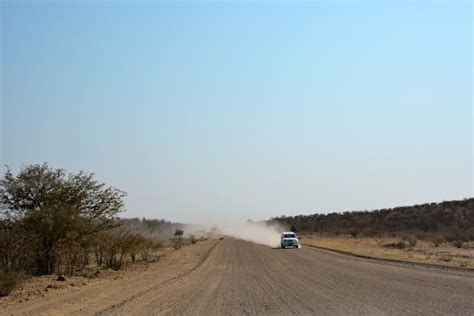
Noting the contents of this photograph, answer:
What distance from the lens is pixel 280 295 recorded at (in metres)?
20.9

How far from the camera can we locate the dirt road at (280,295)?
17.0 metres

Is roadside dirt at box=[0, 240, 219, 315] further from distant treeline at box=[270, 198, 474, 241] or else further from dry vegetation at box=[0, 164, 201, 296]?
distant treeline at box=[270, 198, 474, 241]

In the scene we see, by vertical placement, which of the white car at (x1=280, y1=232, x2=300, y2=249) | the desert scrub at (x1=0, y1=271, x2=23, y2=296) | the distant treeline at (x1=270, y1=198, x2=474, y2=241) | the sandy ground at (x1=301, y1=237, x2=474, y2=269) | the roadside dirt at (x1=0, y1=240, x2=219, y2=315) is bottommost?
the roadside dirt at (x1=0, y1=240, x2=219, y2=315)

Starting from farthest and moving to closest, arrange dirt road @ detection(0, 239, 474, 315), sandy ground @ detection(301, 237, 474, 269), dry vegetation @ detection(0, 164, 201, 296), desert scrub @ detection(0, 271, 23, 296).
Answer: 1. sandy ground @ detection(301, 237, 474, 269)
2. dry vegetation @ detection(0, 164, 201, 296)
3. desert scrub @ detection(0, 271, 23, 296)
4. dirt road @ detection(0, 239, 474, 315)

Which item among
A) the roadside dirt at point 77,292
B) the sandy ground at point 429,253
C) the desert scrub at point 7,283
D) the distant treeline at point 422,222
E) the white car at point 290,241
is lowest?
the roadside dirt at point 77,292

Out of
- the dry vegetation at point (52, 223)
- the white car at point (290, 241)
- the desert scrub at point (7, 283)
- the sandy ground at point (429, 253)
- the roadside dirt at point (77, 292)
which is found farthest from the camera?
the white car at point (290, 241)

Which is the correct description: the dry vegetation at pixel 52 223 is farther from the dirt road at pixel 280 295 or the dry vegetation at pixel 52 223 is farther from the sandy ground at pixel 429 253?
the sandy ground at pixel 429 253

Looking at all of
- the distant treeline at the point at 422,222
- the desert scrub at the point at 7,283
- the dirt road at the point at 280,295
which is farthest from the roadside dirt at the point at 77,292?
the distant treeline at the point at 422,222

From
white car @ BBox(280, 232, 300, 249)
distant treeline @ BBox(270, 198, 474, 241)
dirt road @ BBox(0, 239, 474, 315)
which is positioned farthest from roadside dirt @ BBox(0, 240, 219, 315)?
distant treeline @ BBox(270, 198, 474, 241)

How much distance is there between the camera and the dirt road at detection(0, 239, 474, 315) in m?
17.0

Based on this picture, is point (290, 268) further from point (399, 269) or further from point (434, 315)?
point (434, 315)

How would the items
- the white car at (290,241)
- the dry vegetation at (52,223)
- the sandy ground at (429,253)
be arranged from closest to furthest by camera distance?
the dry vegetation at (52,223)
the sandy ground at (429,253)
the white car at (290,241)

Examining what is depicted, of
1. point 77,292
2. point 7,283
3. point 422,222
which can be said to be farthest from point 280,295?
point 422,222

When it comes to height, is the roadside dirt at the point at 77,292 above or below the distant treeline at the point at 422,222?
below
